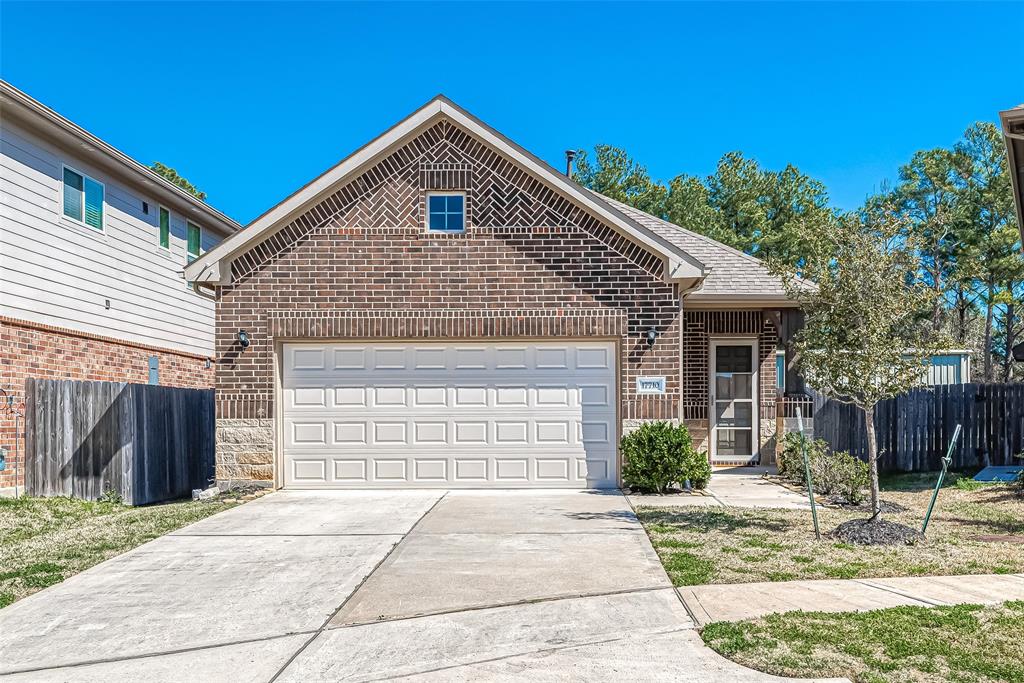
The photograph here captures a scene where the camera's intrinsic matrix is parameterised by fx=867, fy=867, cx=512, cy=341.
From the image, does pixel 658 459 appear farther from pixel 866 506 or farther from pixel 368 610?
pixel 368 610

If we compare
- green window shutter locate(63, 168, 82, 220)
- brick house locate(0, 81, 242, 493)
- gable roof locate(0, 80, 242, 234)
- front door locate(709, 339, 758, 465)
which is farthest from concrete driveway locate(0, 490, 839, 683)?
green window shutter locate(63, 168, 82, 220)

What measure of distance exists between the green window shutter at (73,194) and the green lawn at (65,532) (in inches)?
221

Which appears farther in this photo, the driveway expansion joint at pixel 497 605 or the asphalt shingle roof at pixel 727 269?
the asphalt shingle roof at pixel 727 269

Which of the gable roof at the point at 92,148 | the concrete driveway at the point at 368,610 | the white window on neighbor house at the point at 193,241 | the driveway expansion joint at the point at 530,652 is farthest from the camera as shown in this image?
the white window on neighbor house at the point at 193,241

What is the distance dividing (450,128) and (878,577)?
9.34 metres

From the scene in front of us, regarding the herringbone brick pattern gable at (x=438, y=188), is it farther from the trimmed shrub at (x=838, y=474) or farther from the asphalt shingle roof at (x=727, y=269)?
the trimmed shrub at (x=838, y=474)

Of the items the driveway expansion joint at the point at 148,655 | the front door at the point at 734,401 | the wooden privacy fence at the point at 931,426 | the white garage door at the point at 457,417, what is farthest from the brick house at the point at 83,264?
the wooden privacy fence at the point at 931,426

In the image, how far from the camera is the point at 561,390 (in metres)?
13.6

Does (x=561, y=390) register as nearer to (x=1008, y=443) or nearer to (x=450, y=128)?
(x=450, y=128)

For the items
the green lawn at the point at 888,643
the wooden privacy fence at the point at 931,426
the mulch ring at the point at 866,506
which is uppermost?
the wooden privacy fence at the point at 931,426

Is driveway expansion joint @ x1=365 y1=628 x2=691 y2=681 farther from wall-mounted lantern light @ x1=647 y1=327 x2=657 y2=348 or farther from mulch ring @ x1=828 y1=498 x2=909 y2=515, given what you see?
wall-mounted lantern light @ x1=647 y1=327 x2=657 y2=348

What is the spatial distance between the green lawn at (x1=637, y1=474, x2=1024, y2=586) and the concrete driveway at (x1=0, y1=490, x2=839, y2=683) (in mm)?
497

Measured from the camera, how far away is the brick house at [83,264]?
44.4 ft

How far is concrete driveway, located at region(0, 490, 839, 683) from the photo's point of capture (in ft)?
16.8
